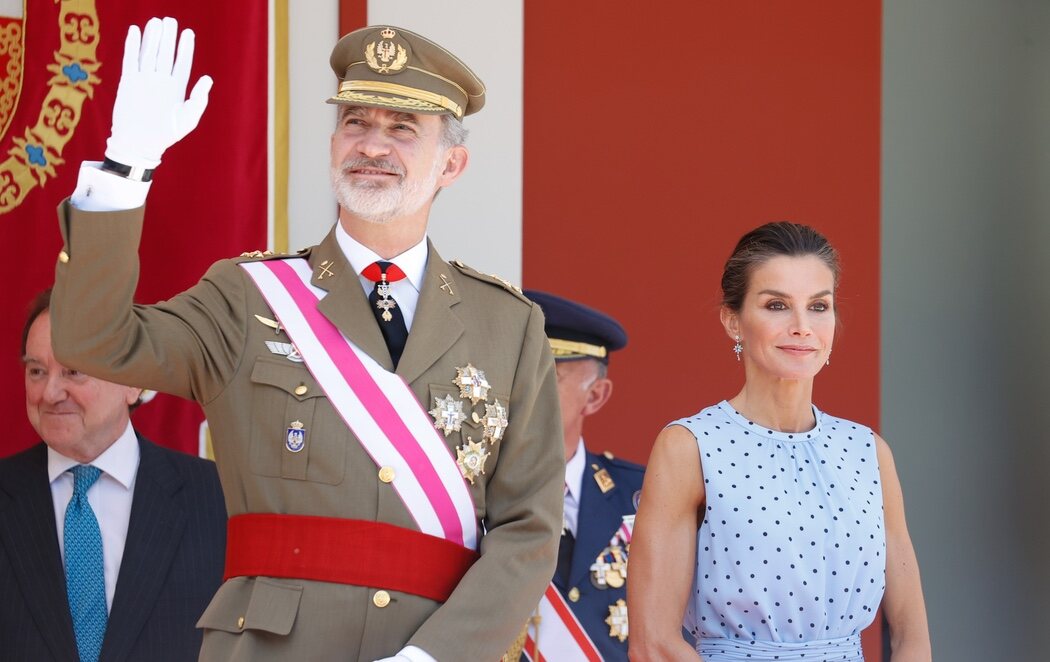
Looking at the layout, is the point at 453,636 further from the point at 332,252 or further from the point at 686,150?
the point at 686,150

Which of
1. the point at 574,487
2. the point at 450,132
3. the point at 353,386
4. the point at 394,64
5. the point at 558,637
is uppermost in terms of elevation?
the point at 394,64

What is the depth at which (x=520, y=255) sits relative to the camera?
14.2 feet

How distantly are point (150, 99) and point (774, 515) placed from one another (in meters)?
1.49

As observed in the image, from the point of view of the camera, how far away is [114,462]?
3375 mm

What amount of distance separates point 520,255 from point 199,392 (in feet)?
6.66

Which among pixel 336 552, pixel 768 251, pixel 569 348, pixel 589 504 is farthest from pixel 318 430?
pixel 569 348

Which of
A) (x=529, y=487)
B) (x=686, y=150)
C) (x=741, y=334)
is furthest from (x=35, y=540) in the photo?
(x=686, y=150)

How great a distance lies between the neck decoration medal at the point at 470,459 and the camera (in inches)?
96.6

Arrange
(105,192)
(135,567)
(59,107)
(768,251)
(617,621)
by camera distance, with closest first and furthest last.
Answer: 1. (105,192)
2. (768,251)
3. (135,567)
4. (617,621)
5. (59,107)

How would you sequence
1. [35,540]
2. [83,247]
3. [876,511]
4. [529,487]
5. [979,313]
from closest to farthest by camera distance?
[83,247], [529,487], [876,511], [35,540], [979,313]

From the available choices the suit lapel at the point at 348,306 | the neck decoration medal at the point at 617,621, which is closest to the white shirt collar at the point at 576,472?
the neck decoration medal at the point at 617,621

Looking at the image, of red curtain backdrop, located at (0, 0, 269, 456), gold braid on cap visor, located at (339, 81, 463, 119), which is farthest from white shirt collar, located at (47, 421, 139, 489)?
gold braid on cap visor, located at (339, 81, 463, 119)

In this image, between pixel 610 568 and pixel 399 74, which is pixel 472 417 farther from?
pixel 610 568

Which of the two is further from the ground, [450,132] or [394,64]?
[394,64]
